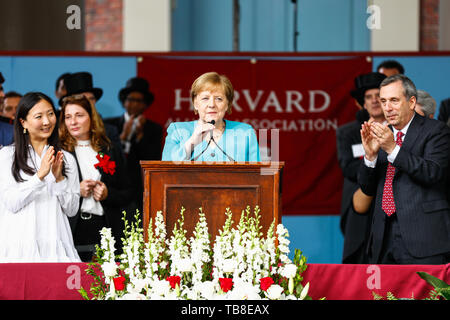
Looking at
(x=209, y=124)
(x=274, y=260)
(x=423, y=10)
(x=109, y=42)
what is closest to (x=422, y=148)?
(x=209, y=124)

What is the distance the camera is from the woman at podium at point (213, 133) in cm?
344

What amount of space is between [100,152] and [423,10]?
455 cm

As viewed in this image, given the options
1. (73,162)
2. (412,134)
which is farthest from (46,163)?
(412,134)

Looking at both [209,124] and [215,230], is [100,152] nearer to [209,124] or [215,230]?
[209,124]

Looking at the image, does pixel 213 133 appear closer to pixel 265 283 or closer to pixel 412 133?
pixel 265 283

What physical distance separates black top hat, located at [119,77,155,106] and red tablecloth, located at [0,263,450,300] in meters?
3.16

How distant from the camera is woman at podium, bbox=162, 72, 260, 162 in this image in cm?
344

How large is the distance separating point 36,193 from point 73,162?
0.45 meters

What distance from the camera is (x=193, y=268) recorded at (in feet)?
8.79

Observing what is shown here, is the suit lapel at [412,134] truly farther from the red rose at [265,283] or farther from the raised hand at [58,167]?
the raised hand at [58,167]

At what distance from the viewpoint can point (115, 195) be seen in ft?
14.5

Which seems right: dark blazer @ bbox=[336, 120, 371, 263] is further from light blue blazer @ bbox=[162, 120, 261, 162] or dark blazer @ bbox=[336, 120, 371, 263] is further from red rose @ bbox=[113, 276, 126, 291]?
red rose @ bbox=[113, 276, 126, 291]

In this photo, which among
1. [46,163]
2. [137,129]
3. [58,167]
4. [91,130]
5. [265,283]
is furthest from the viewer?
[137,129]
